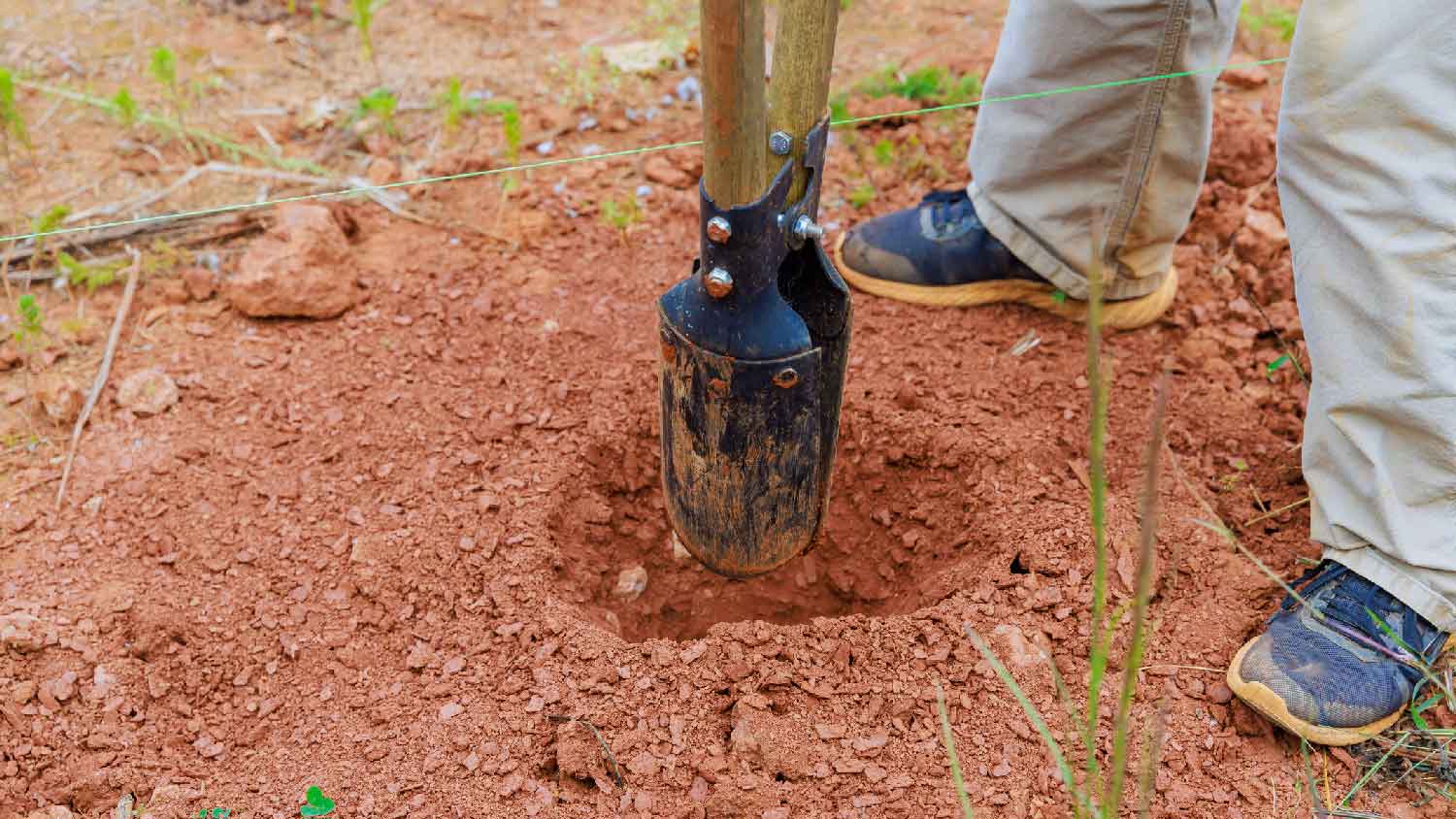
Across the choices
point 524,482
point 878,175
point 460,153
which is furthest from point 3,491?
point 878,175

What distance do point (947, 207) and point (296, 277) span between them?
1637mm

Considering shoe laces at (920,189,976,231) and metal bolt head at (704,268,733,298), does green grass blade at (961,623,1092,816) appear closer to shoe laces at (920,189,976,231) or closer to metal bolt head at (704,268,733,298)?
metal bolt head at (704,268,733,298)

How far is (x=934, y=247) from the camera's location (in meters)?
2.63

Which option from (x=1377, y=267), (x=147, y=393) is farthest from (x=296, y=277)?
(x=1377, y=267)

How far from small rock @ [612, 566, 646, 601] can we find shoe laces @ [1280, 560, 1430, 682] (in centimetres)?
122

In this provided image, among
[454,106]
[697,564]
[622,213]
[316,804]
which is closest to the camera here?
[316,804]

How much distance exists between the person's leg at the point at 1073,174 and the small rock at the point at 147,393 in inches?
64.8

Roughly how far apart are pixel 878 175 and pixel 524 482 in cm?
150

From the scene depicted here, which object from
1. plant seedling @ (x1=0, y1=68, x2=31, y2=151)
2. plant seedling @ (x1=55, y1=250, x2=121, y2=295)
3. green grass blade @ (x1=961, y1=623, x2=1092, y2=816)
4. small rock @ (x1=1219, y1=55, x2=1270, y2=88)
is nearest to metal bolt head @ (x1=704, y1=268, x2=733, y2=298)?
green grass blade @ (x1=961, y1=623, x2=1092, y2=816)

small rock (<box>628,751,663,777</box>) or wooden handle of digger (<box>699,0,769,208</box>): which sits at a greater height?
wooden handle of digger (<box>699,0,769,208</box>)

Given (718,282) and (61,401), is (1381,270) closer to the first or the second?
(718,282)

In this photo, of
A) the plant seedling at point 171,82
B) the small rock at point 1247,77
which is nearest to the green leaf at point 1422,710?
the small rock at point 1247,77

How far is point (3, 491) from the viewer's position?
2.24m

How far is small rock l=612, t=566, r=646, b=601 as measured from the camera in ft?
7.24
